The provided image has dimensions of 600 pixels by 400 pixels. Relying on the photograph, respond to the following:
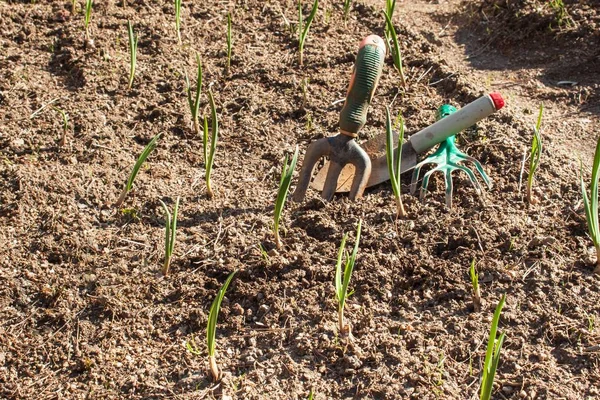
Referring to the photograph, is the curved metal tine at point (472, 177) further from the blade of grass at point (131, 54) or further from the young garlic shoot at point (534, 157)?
the blade of grass at point (131, 54)

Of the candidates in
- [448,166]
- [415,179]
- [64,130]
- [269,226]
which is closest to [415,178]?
[415,179]

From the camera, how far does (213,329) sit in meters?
2.32

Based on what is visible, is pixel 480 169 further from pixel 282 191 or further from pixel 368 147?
pixel 282 191

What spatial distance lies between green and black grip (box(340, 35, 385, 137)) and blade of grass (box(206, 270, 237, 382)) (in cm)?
80

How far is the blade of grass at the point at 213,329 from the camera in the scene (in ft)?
7.42

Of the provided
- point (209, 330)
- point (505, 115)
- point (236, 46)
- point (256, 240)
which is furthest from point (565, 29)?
point (209, 330)

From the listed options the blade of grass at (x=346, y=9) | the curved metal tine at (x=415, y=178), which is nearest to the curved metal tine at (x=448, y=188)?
the curved metal tine at (x=415, y=178)

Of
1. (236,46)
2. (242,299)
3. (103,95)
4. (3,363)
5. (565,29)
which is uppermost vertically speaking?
(565,29)

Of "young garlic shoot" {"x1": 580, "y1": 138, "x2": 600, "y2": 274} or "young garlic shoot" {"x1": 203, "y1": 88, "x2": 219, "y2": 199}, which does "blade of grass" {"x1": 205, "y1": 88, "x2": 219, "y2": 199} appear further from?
"young garlic shoot" {"x1": 580, "y1": 138, "x2": 600, "y2": 274}

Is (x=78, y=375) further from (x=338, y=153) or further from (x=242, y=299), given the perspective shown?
(x=338, y=153)

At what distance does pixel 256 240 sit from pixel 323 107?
0.93 meters

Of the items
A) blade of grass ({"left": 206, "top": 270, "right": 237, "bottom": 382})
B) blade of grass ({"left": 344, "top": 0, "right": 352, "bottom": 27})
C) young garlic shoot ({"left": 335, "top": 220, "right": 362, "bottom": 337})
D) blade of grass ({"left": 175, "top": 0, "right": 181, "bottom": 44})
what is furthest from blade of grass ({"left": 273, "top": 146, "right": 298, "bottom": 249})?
blade of grass ({"left": 344, "top": 0, "right": 352, "bottom": 27})

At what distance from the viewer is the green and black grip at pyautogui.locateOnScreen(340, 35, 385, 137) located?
9.12 feet

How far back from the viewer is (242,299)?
2715 millimetres
